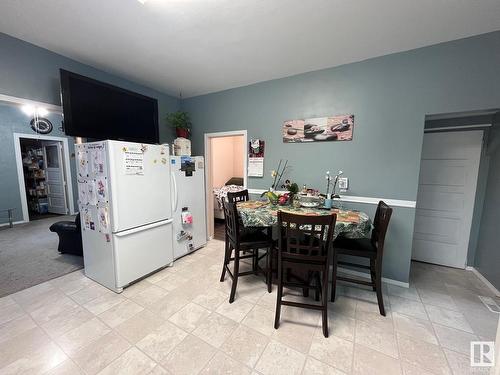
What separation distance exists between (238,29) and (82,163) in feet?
7.43

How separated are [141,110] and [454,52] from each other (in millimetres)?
3887

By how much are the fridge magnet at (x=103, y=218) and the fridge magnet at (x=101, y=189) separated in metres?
Result: 0.10

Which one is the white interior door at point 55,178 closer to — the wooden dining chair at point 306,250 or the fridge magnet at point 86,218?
the fridge magnet at point 86,218

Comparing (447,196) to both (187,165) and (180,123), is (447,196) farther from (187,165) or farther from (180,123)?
(180,123)

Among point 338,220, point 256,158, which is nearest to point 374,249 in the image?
point 338,220

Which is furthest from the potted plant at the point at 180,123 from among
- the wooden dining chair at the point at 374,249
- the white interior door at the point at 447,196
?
the white interior door at the point at 447,196

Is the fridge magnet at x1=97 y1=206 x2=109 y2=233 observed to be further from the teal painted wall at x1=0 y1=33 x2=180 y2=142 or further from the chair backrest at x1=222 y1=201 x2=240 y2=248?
the teal painted wall at x1=0 y1=33 x2=180 y2=142

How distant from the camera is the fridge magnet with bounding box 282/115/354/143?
257cm

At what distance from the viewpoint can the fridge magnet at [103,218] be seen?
2160 mm

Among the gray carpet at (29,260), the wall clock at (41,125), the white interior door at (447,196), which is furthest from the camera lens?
the wall clock at (41,125)

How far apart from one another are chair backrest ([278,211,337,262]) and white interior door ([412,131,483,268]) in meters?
2.34

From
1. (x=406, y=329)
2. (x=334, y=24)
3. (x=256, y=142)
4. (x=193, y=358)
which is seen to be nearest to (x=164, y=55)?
(x=256, y=142)

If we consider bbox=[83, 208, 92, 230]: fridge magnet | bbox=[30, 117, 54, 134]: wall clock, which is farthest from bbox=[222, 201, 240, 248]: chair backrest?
bbox=[30, 117, 54, 134]: wall clock

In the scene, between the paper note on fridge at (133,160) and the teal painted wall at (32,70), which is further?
the paper note on fridge at (133,160)
